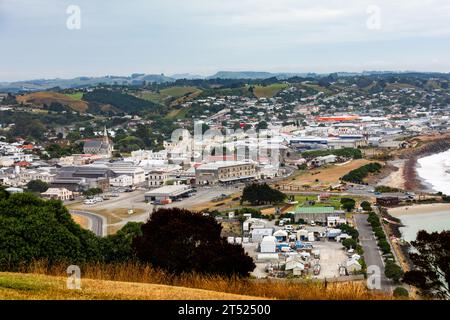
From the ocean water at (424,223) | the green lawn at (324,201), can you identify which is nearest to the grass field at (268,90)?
the green lawn at (324,201)

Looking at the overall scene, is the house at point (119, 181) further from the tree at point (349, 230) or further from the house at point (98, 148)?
the tree at point (349, 230)

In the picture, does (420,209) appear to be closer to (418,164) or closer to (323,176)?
(323,176)

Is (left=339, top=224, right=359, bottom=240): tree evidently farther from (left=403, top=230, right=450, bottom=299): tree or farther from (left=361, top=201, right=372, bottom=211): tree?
(left=403, top=230, right=450, bottom=299): tree

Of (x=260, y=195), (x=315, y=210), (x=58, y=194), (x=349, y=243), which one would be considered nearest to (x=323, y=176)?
(x=260, y=195)

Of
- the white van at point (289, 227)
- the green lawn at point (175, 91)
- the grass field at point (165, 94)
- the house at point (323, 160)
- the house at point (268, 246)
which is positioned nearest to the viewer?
Result: the house at point (268, 246)

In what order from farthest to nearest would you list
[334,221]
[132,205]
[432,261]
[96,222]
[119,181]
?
[119,181] < [132,205] < [96,222] < [334,221] < [432,261]

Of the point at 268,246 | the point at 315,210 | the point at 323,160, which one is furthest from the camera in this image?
the point at 323,160

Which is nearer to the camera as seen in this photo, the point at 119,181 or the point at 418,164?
the point at 119,181

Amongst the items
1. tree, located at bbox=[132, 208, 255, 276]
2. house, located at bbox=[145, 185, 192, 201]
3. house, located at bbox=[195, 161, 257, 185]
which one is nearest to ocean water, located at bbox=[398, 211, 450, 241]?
house, located at bbox=[145, 185, 192, 201]
